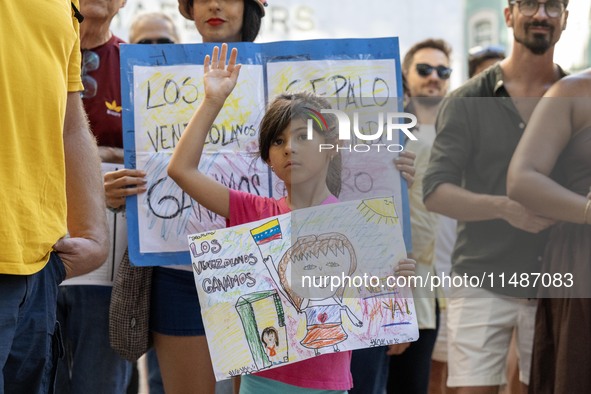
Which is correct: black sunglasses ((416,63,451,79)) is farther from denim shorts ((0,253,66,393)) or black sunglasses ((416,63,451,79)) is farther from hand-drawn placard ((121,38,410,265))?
denim shorts ((0,253,66,393))

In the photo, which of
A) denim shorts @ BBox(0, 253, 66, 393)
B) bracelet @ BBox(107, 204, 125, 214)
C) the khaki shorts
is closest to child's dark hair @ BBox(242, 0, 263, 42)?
bracelet @ BBox(107, 204, 125, 214)

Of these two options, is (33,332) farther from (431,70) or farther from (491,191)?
(431,70)

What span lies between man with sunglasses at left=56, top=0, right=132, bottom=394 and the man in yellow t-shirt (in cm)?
118

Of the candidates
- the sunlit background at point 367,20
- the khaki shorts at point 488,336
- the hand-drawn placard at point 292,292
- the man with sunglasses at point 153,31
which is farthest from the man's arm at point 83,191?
the sunlit background at point 367,20

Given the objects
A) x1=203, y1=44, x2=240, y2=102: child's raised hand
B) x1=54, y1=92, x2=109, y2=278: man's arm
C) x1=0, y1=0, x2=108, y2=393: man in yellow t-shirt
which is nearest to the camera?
x1=0, y1=0, x2=108, y2=393: man in yellow t-shirt

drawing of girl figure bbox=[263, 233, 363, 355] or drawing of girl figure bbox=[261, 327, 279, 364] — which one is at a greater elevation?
drawing of girl figure bbox=[263, 233, 363, 355]

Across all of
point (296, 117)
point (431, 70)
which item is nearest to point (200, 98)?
point (296, 117)

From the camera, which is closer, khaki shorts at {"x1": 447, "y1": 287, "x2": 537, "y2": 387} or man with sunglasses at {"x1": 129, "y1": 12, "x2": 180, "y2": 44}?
khaki shorts at {"x1": 447, "y1": 287, "x2": 537, "y2": 387}

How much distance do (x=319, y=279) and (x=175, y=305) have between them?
65 cm

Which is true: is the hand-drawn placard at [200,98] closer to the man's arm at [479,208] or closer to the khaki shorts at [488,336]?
the man's arm at [479,208]

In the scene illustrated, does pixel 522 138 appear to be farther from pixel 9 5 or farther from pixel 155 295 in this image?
pixel 9 5

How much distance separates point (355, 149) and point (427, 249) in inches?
57.9

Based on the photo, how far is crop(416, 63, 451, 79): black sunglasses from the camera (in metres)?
6.67

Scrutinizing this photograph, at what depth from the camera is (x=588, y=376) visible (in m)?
4.01
